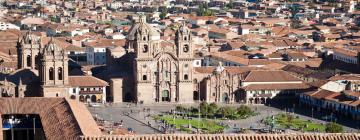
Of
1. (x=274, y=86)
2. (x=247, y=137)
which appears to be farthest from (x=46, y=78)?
(x=247, y=137)

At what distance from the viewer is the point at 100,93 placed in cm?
5853

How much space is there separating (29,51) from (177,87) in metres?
10.1

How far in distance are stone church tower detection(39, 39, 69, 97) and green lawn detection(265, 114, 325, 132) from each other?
11551mm

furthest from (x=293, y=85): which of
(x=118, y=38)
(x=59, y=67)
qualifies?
(x=118, y=38)

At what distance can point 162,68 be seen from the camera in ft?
193

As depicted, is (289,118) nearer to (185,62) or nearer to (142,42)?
(185,62)

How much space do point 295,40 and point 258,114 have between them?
116 feet

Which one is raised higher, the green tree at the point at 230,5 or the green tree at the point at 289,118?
the green tree at the point at 289,118

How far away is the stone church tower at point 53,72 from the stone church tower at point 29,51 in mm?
5173

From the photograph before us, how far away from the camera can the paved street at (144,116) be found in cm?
4962

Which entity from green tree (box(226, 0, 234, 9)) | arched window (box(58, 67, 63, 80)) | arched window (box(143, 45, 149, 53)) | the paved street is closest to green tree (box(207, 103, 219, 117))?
the paved street

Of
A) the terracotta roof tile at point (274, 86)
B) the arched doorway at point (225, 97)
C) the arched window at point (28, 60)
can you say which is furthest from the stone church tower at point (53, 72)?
the terracotta roof tile at point (274, 86)

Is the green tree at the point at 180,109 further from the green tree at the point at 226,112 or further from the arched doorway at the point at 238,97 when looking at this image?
the arched doorway at the point at 238,97

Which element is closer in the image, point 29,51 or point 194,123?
point 194,123
